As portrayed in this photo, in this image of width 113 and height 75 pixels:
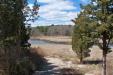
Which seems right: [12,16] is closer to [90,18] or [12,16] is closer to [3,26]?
[3,26]

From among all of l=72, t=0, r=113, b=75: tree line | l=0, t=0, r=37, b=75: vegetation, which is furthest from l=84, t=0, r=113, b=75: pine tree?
l=0, t=0, r=37, b=75: vegetation

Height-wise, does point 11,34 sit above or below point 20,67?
above

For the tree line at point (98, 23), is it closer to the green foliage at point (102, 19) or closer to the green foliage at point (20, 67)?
the green foliage at point (102, 19)

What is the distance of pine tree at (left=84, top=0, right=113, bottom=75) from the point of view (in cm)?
3020

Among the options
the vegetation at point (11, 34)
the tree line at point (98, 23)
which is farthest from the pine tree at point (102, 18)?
the vegetation at point (11, 34)

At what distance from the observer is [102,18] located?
99.8 ft

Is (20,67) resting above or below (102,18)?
below

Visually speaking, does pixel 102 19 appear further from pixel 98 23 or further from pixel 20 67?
pixel 20 67

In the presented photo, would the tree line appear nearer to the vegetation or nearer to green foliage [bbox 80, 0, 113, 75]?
green foliage [bbox 80, 0, 113, 75]

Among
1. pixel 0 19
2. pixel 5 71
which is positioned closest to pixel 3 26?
pixel 0 19

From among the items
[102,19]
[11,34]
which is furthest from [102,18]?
[11,34]

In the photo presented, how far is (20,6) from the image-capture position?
30.7 metres

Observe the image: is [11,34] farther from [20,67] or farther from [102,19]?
[102,19]

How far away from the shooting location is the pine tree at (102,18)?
30.2 meters
